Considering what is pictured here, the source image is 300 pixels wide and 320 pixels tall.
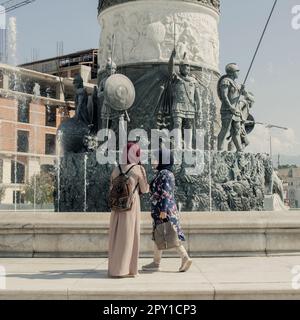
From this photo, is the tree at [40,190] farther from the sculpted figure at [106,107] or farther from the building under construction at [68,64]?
the sculpted figure at [106,107]

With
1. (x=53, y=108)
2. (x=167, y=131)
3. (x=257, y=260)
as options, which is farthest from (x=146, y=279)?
(x=53, y=108)

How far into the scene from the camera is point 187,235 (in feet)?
30.3

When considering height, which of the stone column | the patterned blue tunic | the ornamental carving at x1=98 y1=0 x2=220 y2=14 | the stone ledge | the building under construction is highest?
the building under construction

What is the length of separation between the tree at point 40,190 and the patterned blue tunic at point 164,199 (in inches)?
1664

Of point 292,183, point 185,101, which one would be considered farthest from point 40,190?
point 185,101

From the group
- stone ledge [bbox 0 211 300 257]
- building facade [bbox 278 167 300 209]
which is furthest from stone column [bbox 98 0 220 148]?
building facade [bbox 278 167 300 209]

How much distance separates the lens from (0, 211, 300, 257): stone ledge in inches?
363

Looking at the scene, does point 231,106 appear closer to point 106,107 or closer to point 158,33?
point 158,33

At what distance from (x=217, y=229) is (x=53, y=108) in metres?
61.8

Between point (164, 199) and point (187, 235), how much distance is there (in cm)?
177

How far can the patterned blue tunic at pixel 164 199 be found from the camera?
25.1 ft

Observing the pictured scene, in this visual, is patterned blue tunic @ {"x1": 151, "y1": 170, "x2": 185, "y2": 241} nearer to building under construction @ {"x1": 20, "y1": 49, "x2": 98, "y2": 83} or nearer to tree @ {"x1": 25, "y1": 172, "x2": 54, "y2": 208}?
tree @ {"x1": 25, "y1": 172, "x2": 54, "y2": 208}

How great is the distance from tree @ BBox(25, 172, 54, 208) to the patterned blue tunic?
42.3m

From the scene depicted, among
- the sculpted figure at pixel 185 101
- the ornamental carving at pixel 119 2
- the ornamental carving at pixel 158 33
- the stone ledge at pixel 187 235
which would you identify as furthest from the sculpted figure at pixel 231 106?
the stone ledge at pixel 187 235
